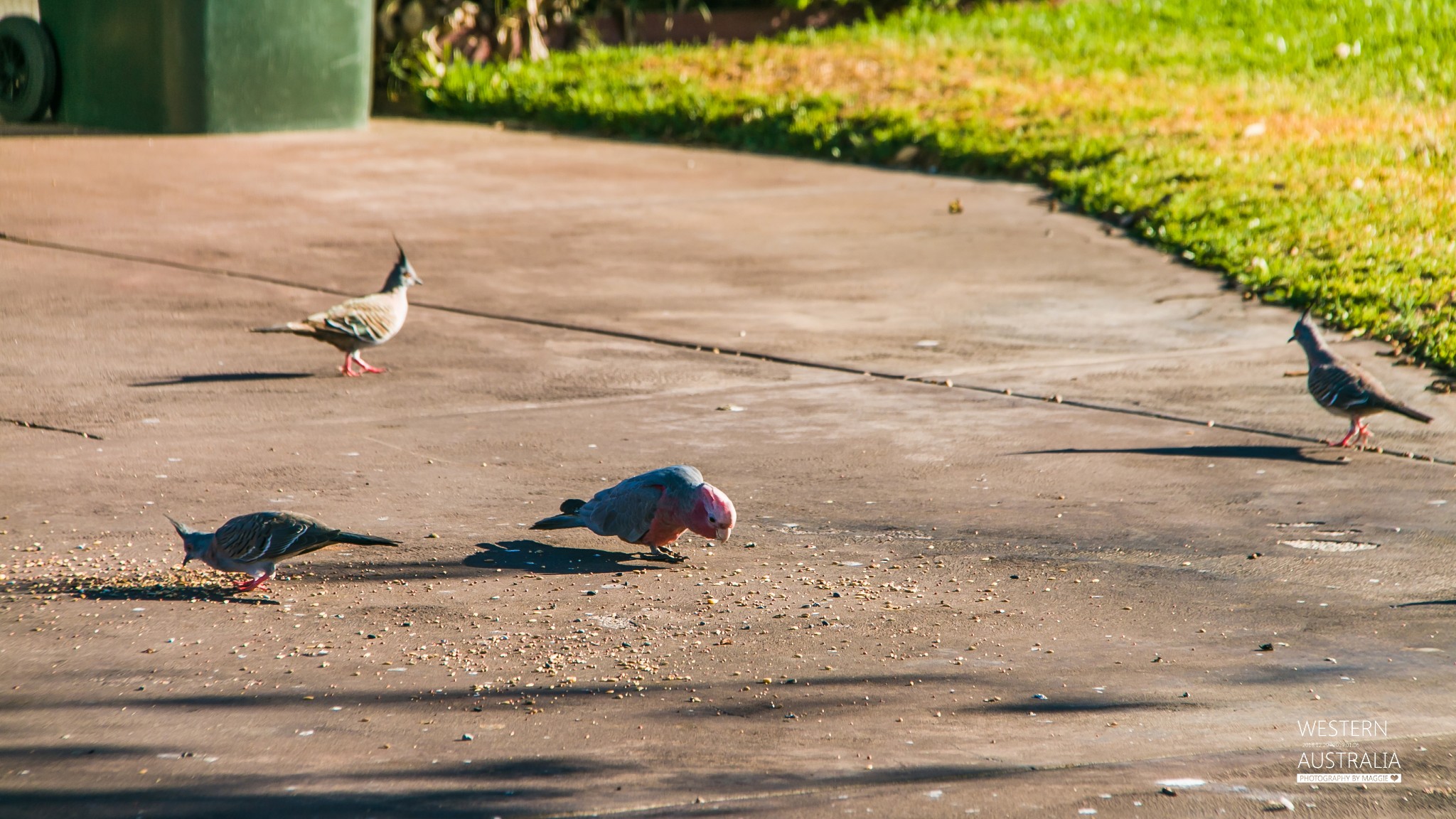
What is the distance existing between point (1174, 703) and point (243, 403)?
4157 mm

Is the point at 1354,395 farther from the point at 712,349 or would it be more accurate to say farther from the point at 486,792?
the point at 486,792

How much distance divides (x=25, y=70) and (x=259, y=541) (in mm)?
10030

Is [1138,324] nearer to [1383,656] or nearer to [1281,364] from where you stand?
[1281,364]

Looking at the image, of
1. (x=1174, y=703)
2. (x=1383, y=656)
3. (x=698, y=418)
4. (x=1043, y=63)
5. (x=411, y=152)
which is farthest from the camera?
(x=1043, y=63)

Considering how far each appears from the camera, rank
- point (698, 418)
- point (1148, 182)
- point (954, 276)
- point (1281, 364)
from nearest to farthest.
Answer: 1. point (698, 418)
2. point (1281, 364)
3. point (954, 276)
4. point (1148, 182)

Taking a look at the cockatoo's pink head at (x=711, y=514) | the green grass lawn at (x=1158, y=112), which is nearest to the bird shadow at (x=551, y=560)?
the cockatoo's pink head at (x=711, y=514)

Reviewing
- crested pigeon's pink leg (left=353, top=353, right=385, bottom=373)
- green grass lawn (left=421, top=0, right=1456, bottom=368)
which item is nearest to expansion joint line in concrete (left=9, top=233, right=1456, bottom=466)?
crested pigeon's pink leg (left=353, top=353, right=385, bottom=373)

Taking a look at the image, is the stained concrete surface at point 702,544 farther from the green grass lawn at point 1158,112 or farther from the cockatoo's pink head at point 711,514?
the green grass lawn at point 1158,112

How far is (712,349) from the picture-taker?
7.57 m

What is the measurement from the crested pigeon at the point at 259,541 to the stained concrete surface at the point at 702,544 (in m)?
0.15

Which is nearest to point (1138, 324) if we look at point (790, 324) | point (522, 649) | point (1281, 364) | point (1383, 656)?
point (1281, 364)

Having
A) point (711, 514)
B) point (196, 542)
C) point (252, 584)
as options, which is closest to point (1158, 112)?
point (711, 514)

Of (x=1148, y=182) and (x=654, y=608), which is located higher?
(x=1148, y=182)

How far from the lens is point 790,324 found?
805cm
